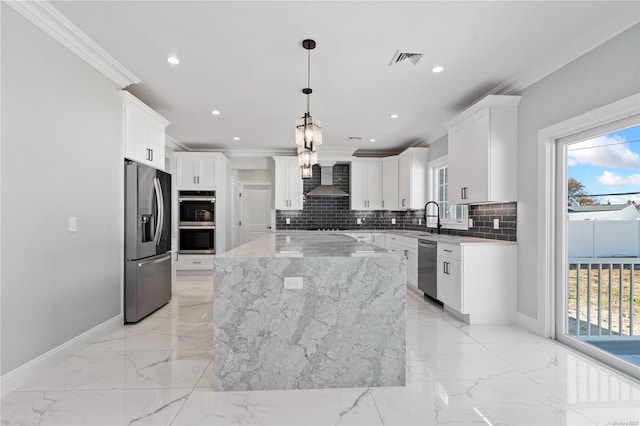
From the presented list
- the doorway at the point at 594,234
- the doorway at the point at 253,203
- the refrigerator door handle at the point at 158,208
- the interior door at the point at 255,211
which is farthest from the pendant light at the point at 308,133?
the interior door at the point at 255,211

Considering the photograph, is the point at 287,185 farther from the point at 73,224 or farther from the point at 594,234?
the point at 594,234

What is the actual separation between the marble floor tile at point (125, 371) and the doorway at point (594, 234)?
3127mm

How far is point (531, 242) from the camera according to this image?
335cm

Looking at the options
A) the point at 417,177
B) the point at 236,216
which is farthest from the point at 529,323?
the point at 236,216

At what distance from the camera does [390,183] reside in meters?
6.66

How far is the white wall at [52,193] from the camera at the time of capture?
2158mm

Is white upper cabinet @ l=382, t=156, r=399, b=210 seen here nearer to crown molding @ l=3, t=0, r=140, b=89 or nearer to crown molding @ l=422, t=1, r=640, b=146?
crown molding @ l=422, t=1, r=640, b=146

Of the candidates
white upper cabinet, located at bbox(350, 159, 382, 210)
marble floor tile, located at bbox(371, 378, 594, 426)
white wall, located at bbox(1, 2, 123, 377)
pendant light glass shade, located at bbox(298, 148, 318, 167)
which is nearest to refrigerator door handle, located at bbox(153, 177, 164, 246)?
white wall, located at bbox(1, 2, 123, 377)

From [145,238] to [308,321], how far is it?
2.38m

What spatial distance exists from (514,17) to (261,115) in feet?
10.3

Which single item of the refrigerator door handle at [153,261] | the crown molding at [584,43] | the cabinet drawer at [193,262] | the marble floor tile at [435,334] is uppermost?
the crown molding at [584,43]

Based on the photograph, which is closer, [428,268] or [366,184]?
[428,268]

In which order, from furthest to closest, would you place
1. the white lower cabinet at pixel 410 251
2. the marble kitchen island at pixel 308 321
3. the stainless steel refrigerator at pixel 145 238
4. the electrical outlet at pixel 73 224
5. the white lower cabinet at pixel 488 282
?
the white lower cabinet at pixel 410 251, the white lower cabinet at pixel 488 282, the stainless steel refrigerator at pixel 145 238, the electrical outlet at pixel 73 224, the marble kitchen island at pixel 308 321

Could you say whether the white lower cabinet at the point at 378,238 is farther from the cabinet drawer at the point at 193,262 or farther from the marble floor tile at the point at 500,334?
the cabinet drawer at the point at 193,262
